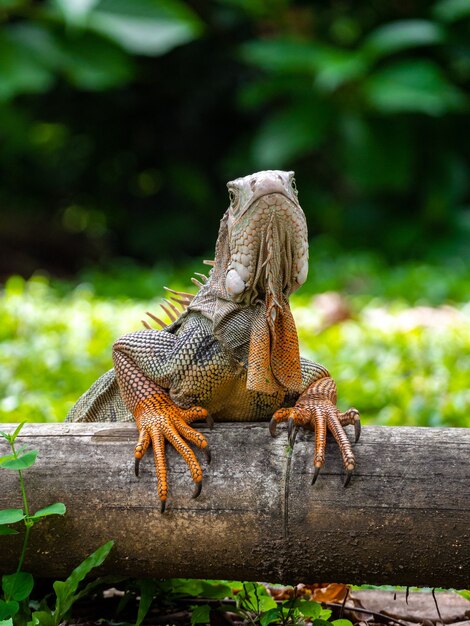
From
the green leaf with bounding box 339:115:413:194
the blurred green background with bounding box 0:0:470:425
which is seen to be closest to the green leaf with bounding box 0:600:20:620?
the blurred green background with bounding box 0:0:470:425

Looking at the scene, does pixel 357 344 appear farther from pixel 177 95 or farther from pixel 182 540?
pixel 177 95

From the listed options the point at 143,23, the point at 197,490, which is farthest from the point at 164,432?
the point at 143,23

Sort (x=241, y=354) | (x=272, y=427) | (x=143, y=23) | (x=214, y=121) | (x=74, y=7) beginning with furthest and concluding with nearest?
(x=214, y=121), (x=143, y=23), (x=74, y=7), (x=241, y=354), (x=272, y=427)

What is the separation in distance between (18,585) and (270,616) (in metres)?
0.69

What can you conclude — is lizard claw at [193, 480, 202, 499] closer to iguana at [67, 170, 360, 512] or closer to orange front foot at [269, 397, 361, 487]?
iguana at [67, 170, 360, 512]

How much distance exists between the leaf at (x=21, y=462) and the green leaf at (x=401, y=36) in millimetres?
8902

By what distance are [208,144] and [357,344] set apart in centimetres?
789

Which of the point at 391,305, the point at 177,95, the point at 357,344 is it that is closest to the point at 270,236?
the point at 357,344

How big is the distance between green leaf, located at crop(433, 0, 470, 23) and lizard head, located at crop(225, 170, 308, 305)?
8802 millimetres

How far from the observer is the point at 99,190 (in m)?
13.6

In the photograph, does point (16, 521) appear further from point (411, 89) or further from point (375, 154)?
point (375, 154)

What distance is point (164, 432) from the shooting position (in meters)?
2.54

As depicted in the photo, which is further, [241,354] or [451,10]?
[451,10]

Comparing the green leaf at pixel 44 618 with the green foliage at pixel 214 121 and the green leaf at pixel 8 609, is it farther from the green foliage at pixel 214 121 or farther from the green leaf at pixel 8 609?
the green foliage at pixel 214 121
